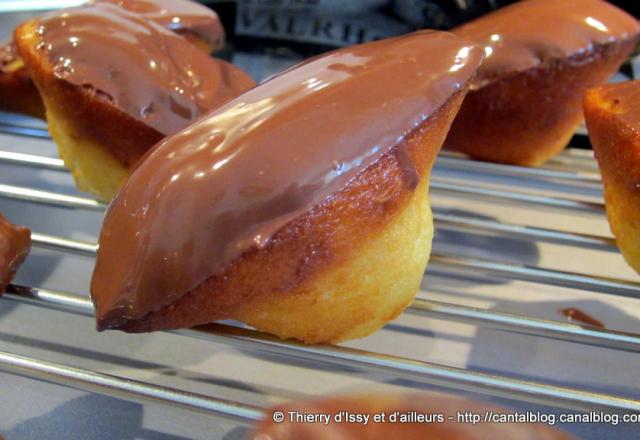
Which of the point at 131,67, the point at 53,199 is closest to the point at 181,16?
the point at 131,67

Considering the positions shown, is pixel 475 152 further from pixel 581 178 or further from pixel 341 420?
pixel 341 420

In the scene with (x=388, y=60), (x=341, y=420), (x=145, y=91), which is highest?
(x=388, y=60)

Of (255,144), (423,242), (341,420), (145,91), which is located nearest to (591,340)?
(423,242)

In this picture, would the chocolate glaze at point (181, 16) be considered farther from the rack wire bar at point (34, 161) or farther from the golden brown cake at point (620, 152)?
the golden brown cake at point (620, 152)

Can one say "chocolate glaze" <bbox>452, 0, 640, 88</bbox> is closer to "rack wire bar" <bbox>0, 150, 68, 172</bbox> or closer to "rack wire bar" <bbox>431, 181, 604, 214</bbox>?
"rack wire bar" <bbox>431, 181, 604, 214</bbox>

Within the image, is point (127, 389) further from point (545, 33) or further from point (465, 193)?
point (545, 33)

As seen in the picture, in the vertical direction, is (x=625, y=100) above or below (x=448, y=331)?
above

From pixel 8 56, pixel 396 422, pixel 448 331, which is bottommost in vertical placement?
pixel 448 331

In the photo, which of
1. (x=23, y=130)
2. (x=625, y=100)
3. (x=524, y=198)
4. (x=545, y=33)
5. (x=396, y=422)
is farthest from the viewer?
(x=23, y=130)
